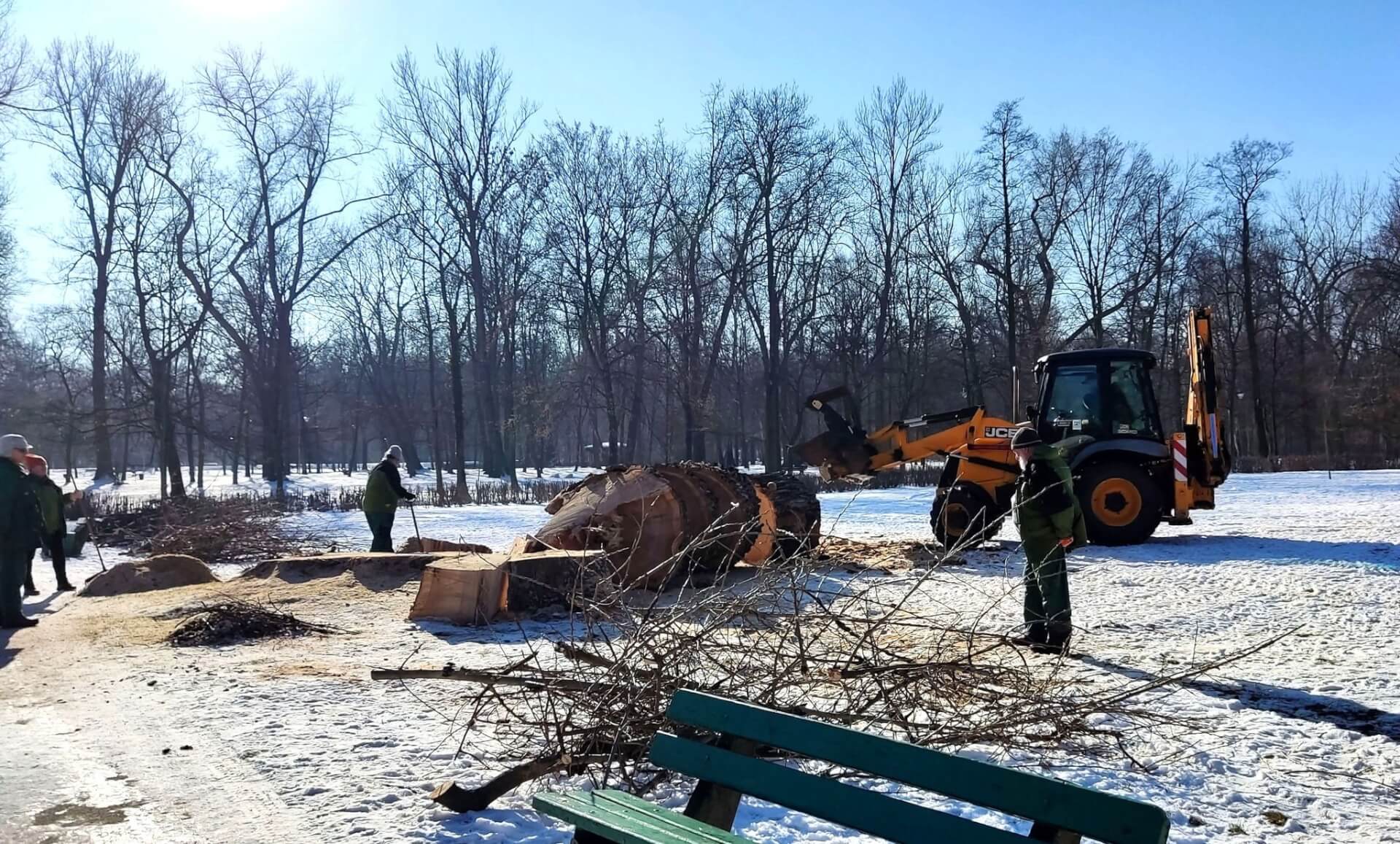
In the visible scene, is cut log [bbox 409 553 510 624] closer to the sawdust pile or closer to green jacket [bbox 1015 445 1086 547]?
green jacket [bbox 1015 445 1086 547]

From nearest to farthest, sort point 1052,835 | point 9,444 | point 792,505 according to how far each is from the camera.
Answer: point 1052,835, point 9,444, point 792,505

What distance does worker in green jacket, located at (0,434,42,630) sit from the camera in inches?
394

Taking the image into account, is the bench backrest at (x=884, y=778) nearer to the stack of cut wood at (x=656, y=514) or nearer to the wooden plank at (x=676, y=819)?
the wooden plank at (x=676, y=819)

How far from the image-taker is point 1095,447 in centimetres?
1424

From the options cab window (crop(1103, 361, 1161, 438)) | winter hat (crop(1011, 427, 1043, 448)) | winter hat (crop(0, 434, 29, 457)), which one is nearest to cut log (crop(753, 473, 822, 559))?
cab window (crop(1103, 361, 1161, 438))

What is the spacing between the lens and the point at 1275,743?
5496 mm

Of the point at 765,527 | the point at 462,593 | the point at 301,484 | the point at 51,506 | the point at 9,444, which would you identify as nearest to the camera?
the point at 462,593

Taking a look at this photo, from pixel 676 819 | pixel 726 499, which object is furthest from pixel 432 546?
pixel 676 819

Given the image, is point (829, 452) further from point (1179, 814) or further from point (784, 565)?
point (1179, 814)

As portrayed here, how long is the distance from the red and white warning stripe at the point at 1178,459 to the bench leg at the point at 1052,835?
12460 millimetres

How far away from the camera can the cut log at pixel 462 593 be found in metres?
9.91

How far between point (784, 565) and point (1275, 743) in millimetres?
2652

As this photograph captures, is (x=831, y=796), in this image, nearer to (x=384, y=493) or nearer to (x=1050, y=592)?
(x=1050, y=592)

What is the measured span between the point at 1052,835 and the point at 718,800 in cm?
122
